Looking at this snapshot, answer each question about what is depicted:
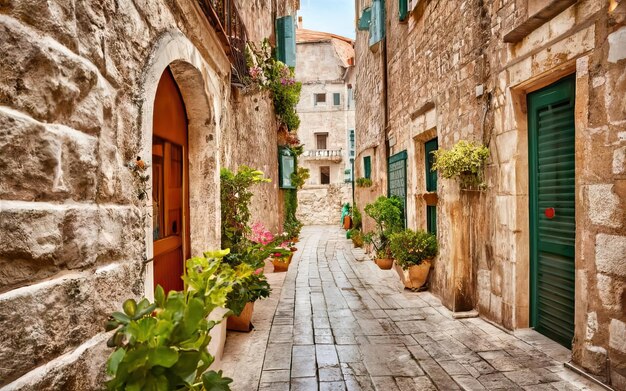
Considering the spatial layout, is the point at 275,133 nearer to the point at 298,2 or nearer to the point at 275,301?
the point at 275,301

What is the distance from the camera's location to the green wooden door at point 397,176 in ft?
23.0

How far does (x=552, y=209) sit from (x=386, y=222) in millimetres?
4152

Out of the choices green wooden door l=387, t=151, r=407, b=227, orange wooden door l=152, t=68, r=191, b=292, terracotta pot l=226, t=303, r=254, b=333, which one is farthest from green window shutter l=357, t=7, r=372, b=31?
terracotta pot l=226, t=303, r=254, b=333

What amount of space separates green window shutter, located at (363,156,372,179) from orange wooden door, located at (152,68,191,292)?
724 centimetres

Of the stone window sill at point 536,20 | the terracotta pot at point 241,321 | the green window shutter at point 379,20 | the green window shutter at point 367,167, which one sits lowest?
the terracotta pot at point 241,321

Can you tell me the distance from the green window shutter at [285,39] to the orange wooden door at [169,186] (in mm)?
7547

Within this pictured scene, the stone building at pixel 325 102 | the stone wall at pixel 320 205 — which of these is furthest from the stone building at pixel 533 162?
the stone building at pixel 325 102

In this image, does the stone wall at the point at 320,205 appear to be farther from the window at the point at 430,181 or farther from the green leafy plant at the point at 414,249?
the green leafy plant at the point at 414,249

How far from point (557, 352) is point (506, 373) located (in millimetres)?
648

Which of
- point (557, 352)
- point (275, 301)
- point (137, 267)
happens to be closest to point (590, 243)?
point (557, 352)

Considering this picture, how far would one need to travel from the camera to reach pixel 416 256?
553 centimetres

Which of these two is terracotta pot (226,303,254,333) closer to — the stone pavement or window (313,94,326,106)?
the stone pavement

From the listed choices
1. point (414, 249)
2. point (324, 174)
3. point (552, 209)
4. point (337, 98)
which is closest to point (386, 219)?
point (414, 249)

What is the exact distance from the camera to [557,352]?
3.15 metres
